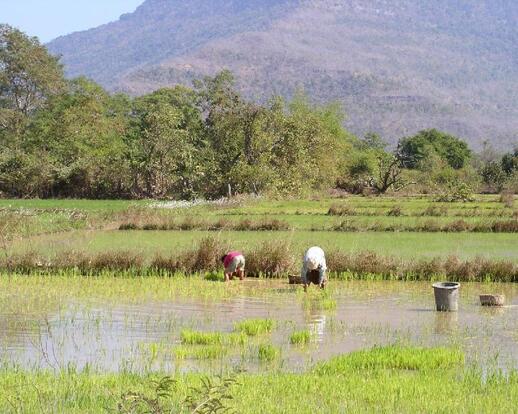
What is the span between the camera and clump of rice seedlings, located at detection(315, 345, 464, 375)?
990 cm

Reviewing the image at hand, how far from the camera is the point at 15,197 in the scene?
5444 cm

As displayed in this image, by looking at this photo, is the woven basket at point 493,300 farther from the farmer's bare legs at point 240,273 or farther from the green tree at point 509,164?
the green tree at point 509,164

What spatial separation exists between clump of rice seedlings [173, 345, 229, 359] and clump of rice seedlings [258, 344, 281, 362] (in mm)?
500

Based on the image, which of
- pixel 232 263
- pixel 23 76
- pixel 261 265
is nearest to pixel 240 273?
pixel 232 263

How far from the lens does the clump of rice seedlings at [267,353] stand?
10570 mm

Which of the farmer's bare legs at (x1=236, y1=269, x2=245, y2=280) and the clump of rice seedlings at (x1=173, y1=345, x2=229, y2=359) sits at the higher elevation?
the farmer's bare legs at (x1=236, y1=269, x2=245, y2=280)

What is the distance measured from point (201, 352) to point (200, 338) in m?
0.82

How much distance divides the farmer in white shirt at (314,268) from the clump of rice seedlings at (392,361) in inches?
221

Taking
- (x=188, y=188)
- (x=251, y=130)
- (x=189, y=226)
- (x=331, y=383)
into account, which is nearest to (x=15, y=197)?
(x=188, y=188)

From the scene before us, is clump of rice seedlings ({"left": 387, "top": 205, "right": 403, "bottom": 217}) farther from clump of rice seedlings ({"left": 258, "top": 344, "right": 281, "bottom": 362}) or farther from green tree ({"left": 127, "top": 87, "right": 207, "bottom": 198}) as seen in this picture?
clump of rice seedlings ({"left": 258, "top": 344, "right": 281, "bottom": 362})

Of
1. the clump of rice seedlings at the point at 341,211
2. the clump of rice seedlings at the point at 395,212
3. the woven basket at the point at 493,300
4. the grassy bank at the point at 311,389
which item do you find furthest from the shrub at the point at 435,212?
the grassy bank at the point at 311,389

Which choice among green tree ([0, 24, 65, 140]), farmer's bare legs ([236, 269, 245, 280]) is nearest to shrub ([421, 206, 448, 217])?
farmer's bare legs ([236, 269, 245, 280])

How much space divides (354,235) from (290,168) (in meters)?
25.3

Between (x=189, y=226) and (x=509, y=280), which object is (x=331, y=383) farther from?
(x=189, y=226)
